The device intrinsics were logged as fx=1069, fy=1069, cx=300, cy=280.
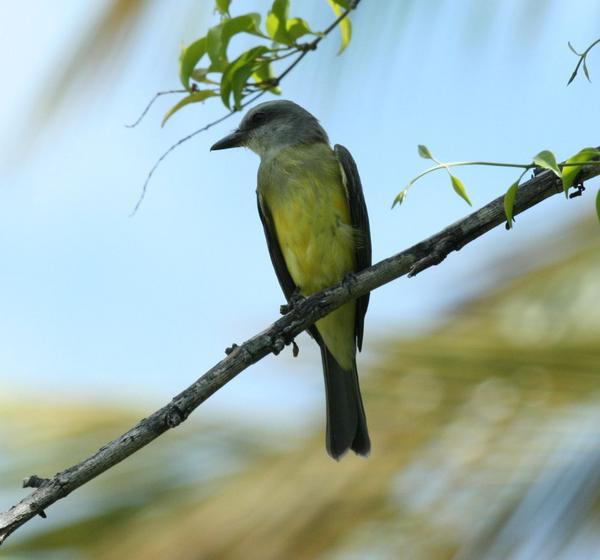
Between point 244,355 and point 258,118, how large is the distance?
9.81ft

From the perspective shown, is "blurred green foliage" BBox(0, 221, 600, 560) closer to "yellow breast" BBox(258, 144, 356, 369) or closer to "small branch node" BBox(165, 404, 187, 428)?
"small branch node" BBox(165, 404, 187, 428)

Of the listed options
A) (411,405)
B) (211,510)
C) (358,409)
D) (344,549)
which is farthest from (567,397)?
(358,409)

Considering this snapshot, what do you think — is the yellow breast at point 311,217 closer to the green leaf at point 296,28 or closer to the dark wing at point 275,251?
the dark wing at point 275,251

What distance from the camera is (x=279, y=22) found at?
3287 mm

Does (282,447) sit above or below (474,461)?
above

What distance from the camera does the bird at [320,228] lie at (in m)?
5.29

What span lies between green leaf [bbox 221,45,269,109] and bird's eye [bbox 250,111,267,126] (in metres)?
2.93

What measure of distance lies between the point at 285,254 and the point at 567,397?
222 cm

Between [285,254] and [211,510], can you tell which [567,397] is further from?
[285,254]

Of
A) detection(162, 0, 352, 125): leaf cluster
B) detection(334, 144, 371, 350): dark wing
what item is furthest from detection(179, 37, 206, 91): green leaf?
detection(334, 144, 371, 350): dark wing

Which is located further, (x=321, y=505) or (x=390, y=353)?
(x=390, y=353)

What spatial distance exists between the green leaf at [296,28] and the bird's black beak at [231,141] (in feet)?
8.98

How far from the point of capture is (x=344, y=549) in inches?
140

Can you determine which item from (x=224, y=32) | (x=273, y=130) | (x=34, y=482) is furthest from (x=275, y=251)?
(x=34, y=482)
